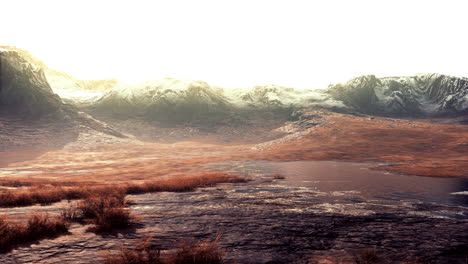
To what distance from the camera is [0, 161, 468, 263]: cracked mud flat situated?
7.08 metres

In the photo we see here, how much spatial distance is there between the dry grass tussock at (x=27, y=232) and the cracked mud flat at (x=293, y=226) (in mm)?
407

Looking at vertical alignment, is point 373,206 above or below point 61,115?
below

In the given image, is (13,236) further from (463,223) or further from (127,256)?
(463,223)

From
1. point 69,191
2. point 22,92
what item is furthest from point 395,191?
point 22,92

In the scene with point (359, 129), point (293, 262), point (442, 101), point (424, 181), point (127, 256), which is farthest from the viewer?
point (442, 101)

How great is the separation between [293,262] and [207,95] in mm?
123114

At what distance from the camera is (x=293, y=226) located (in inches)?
379

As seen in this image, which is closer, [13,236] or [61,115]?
[13,236]

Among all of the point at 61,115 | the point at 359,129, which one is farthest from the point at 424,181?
the point at 61,115

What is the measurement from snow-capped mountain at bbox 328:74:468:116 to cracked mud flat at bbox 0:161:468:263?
377 ft

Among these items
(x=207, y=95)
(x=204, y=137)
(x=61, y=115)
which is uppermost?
(x=207, y=95)

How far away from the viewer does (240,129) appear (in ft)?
343

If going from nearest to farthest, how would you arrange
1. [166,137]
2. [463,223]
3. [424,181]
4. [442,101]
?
[463,223]
[424,181]
[166,137]
[442,101]

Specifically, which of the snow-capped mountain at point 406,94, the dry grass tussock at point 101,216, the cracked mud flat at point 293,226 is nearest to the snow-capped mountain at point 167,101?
the snow-capped mountain at point 406,94
